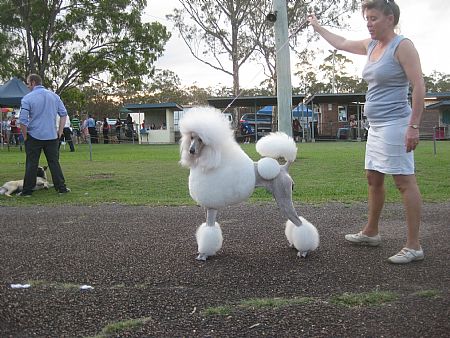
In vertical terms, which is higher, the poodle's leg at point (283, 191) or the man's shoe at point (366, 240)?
the poodle's leg at point (283, 191)

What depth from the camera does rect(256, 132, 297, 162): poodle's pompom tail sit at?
4.14 m

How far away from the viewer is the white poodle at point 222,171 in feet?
12.5

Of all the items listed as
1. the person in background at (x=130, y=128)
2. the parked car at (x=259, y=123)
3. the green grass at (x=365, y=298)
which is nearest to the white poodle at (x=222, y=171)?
the green grass at (x=365, y=298)

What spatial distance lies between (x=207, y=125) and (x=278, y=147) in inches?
29.1

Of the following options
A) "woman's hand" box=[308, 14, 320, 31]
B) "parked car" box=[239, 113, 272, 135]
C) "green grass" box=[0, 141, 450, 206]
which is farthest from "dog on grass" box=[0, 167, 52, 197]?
"parked car" box=[239, 113, 272, 135]

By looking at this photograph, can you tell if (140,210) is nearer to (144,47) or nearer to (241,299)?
(241,299)

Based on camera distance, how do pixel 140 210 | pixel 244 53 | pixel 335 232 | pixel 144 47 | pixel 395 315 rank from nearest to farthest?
pixel 395 315 → pixel 335 232 → pixel 140 210 → pixel 144 47 → pixel 244 53

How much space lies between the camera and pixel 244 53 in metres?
37.2

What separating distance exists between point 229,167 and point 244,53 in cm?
3464

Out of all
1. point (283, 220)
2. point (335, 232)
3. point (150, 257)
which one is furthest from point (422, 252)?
point (150, 257)

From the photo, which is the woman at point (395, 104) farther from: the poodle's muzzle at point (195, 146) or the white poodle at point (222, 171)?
the poodle's muzzle at point (195, 146)

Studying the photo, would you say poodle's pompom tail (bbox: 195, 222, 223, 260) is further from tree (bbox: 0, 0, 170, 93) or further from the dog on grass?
tree (bbox: 0, 0, 170, 93)

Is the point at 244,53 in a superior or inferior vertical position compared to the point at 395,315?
superior

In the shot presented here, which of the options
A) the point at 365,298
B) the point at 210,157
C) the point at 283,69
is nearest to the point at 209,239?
the point at 210,157
